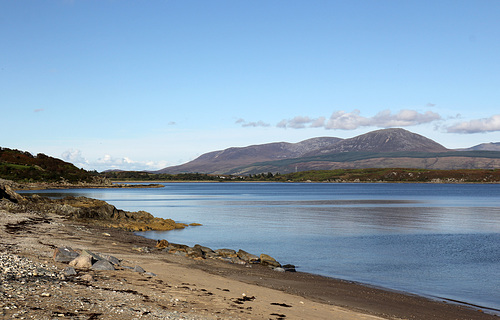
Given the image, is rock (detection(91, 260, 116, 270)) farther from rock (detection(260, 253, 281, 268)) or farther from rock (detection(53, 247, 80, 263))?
rock (detection(260, 253, 281, 268))

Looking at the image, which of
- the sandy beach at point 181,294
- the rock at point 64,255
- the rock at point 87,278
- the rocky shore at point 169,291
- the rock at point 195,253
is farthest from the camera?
the rock at point 195,253

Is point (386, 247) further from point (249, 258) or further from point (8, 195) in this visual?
point (8, 195)

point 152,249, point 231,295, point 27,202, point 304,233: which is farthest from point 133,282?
point 27,202

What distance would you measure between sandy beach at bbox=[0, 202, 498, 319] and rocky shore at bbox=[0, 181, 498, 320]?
3cm

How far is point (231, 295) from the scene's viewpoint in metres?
17.1

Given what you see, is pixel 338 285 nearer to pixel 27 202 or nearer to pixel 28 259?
pixel 28 259

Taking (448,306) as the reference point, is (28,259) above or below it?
above

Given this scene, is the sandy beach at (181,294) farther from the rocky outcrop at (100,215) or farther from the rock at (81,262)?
the rocky outcrop at (100,215)

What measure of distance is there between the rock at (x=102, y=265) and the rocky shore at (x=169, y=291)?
0.13ft

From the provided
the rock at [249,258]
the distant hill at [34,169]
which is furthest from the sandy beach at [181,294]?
the distant hill at [34,169]

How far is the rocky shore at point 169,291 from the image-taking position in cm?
1252

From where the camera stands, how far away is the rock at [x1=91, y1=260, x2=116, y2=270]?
18.1 metres

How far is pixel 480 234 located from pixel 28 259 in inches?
1790

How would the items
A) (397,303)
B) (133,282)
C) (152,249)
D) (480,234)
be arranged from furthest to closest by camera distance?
(480,234)
(152,249)
(397,303)
(133,282)
